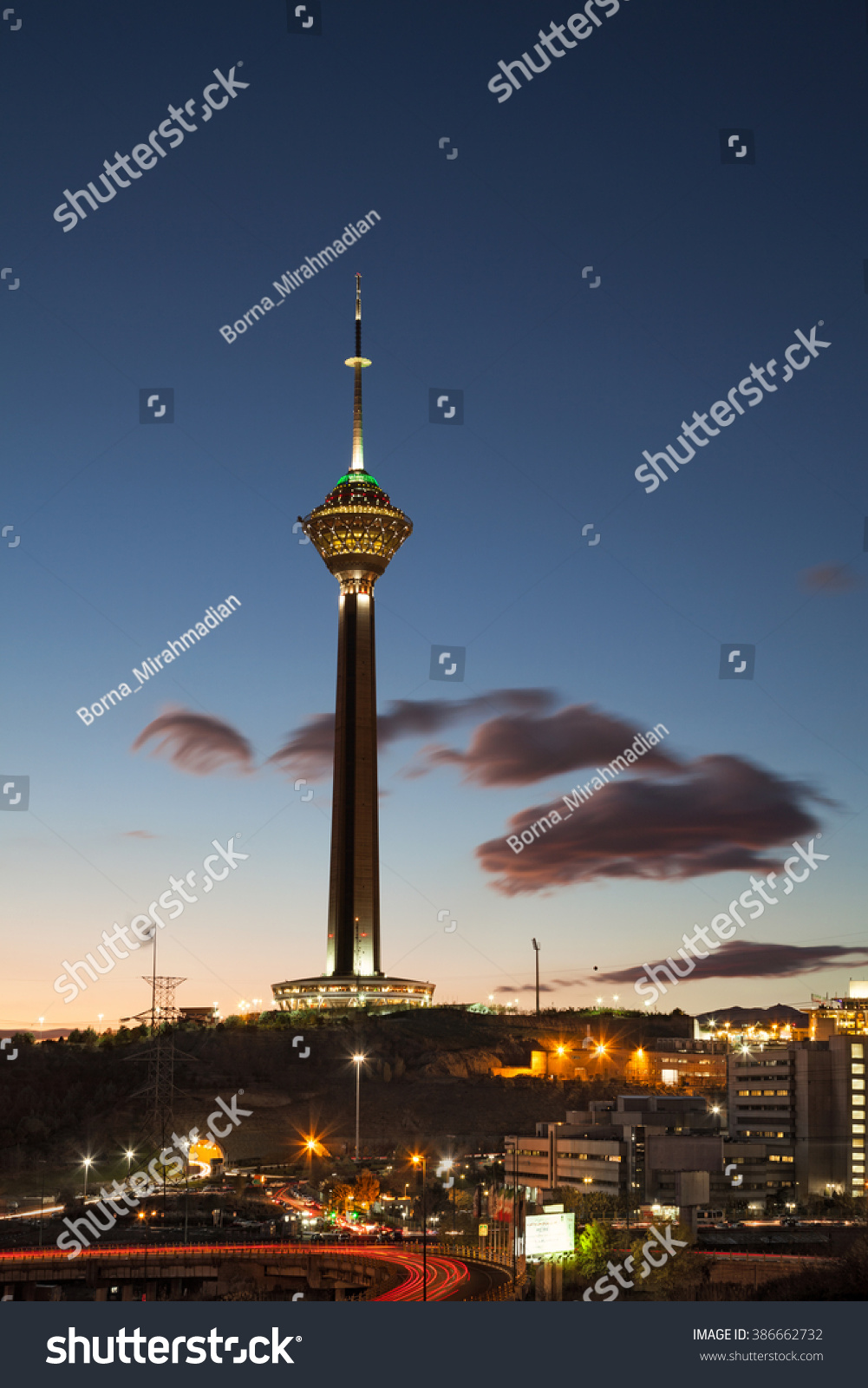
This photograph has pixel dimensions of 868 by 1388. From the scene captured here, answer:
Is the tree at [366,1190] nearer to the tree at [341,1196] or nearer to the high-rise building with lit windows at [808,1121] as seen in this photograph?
the tree at [341,1196]

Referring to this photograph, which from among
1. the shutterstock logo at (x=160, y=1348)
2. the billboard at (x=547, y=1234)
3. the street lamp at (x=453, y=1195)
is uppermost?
the shutterstock logo at (x=160, y=1348)

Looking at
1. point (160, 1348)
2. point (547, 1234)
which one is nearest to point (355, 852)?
point (547, 1234)

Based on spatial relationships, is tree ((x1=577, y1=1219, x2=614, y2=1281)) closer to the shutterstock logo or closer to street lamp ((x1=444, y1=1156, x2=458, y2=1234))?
street lamp ((x1=444, y1=1156, x2=458, y2=1234))

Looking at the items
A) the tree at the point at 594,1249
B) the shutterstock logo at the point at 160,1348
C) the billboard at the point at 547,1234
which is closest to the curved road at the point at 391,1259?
the billboard at the point at 547,1234

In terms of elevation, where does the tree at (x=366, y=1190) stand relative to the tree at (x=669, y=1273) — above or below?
below

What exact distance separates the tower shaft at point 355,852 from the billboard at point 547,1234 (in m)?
121

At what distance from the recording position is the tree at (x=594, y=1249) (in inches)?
2867

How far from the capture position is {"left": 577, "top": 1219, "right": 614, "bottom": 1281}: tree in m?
72.8

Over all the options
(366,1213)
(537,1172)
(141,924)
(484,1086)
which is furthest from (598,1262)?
(484,1086)

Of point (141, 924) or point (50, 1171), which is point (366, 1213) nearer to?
point (141, 924)

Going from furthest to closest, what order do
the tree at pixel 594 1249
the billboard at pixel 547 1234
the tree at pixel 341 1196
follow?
the tree at pixel 341 1196 → the tree at pixel 594 1249 → the billboard at pixel 547 1234

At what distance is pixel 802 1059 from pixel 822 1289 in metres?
61.3

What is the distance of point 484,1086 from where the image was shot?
156 m

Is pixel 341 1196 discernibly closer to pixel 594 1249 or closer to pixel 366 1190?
pixel 366 1190
